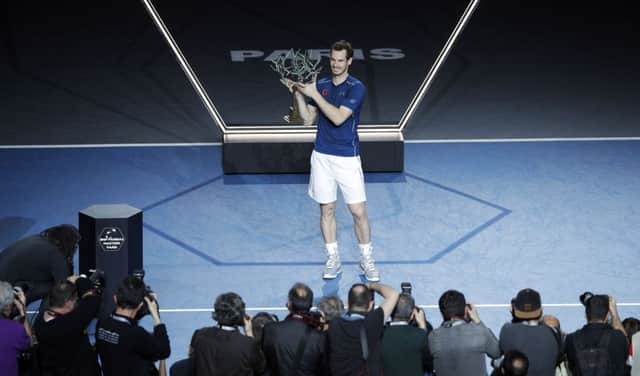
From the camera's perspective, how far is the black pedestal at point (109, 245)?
28.5ft

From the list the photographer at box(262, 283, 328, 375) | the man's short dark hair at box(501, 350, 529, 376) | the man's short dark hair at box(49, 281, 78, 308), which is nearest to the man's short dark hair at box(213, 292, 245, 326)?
the photographer at box(262, 283, 328, 375)

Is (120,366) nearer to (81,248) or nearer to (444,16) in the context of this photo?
(81,248)

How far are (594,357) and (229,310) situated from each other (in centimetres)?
212

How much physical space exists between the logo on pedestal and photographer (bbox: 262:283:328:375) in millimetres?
2439

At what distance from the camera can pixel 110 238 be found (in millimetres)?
8688

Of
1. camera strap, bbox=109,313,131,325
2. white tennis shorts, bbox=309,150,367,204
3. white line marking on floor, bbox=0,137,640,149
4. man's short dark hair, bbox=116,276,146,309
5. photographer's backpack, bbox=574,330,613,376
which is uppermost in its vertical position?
white line marking on floor, bbox=0,137,640,149

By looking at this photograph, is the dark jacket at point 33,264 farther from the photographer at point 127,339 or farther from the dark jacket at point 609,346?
the dark jacket at point 609,346

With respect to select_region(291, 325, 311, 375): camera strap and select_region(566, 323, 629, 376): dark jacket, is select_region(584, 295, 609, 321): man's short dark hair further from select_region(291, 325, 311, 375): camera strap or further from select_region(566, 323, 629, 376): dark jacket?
select_region(291, 325, 311, 375): camera strap

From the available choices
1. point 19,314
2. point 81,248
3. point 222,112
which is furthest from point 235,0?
point 19,314

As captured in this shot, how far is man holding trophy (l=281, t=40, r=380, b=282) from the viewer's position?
9070mm

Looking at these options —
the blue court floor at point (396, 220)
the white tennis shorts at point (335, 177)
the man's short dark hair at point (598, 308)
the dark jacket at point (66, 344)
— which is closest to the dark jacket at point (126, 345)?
the dark jacket at point (66, 344)

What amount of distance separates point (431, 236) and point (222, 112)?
323 cm

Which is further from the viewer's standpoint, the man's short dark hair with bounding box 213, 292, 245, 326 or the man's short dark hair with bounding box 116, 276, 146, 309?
the man's short dark hair with bounding box 116, 276, 146, 309

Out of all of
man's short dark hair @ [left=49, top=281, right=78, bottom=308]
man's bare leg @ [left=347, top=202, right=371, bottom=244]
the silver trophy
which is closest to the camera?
man's short dark hair @ [left=49, top=281, right=78, bottom=308]
